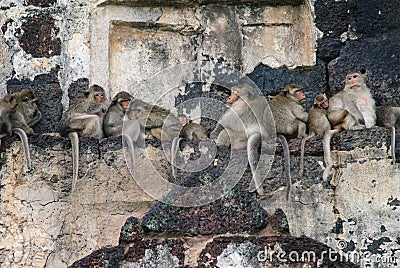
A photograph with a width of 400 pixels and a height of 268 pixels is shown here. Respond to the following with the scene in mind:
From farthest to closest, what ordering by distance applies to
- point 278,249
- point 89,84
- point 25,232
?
1. point 89,84
2. point 25,232
3. point 278,249

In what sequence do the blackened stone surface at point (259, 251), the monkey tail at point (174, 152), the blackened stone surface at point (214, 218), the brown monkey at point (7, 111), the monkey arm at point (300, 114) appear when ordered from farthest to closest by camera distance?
the monkey arm at point (300, 114) → the brown monkey at point (7, 111) → the monkey tail at point (174, 152) → the blackened stone surface at point (214, 218) → the blackened stone surface at point (259, 251)

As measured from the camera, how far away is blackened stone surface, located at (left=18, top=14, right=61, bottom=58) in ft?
29.8

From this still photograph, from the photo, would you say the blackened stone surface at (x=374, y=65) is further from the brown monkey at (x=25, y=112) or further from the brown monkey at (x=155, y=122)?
the brown monkey at (x=25, y=112)

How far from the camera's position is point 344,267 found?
5.02 metres

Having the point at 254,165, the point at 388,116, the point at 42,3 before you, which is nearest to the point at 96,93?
the point at 42,3

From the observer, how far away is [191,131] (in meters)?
8.75

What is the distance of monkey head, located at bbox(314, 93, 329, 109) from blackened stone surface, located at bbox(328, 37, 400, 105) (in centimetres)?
38

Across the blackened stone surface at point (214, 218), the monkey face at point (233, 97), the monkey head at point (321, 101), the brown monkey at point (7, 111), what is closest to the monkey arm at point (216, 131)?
the monkey face at point (233, 97)

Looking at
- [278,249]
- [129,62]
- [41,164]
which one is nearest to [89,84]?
[129,62]

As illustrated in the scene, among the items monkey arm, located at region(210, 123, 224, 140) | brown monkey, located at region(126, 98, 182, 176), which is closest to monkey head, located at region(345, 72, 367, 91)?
monkey arm, located at region(210, 123, 224, 140)

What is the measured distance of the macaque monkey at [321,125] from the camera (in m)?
8.30

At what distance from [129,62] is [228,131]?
42.9 inches

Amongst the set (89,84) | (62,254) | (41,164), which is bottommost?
(62,254)

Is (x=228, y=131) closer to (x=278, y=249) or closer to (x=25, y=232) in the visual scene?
(x=25, y=232)
